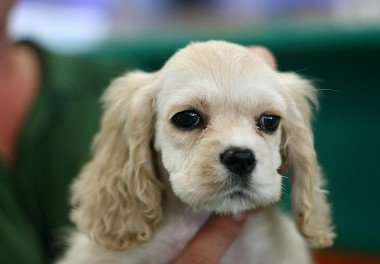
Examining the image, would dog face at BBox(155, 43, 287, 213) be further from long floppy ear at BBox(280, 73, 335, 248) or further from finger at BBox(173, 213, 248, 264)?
finger at BBox(173, 213, 248, 264)

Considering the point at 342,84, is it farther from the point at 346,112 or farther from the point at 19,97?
the point at 19,97

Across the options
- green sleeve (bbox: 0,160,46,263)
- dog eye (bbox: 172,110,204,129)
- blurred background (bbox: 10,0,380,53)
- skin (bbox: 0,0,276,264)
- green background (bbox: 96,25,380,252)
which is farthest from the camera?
blurred background (bbox: 10,0,380,53)

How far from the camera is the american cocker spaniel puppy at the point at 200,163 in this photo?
4.06 feet

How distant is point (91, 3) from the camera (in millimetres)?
4613

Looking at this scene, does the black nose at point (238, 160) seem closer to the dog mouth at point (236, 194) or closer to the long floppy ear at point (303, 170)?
the dog mouth at point (236, 194)

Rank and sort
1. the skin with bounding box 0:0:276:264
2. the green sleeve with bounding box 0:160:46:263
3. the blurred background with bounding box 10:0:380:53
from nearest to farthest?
the skin with bounding box 0:0:276:264 → the green sleeve with bounding box 0:160:46:263 → the blurred background with bounding box 10:0:380:53

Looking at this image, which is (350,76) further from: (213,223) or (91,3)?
(91,3)

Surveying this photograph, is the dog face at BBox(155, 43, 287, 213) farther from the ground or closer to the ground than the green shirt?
farther from the ground

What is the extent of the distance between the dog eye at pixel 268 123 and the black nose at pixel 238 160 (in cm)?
14

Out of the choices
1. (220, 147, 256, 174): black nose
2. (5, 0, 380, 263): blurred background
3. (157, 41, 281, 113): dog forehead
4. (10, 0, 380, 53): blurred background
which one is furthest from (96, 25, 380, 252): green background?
(220, 147, 256, 174): black nose

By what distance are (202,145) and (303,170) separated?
1.07 ft

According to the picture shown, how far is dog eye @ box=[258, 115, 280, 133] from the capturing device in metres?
1.33

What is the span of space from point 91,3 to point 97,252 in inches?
136

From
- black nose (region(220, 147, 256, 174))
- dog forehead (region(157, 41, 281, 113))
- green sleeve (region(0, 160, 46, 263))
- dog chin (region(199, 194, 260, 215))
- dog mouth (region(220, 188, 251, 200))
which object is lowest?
green sleeve (region(0, 160, 46, 263))
